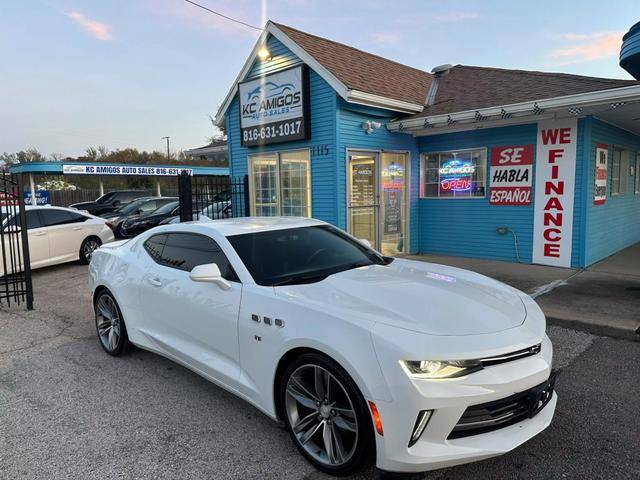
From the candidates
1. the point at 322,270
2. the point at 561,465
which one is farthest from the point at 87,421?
the point at 561,465

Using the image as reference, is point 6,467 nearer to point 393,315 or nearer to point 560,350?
point 393,315

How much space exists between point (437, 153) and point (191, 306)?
304 inches

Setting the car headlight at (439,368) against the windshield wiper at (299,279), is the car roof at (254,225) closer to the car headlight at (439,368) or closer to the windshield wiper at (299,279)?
the windshield wiper at (299,279)

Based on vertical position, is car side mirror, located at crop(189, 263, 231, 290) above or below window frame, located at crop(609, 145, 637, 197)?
below

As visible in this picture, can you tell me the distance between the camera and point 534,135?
8.48 m

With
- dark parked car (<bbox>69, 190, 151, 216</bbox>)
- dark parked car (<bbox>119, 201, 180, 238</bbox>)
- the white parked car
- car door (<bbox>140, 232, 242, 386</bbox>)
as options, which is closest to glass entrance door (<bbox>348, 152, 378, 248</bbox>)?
car door (<bbox>140, 232, 242, 386</bbox>)

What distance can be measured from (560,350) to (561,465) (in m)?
2.06

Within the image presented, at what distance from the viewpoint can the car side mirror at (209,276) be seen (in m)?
3.26

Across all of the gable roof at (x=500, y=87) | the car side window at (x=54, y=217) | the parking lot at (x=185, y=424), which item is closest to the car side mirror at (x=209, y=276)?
the parking lot at (x=185, y=424)

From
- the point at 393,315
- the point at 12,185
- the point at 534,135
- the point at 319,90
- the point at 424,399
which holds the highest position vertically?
the point at 319,90

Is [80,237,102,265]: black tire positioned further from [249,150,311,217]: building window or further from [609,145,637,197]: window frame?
[609,145,637,197]: window frame

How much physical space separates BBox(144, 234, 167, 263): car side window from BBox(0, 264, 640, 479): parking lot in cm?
108

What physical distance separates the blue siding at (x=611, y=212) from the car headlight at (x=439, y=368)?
711cm

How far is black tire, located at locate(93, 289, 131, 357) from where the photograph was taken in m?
4.58
